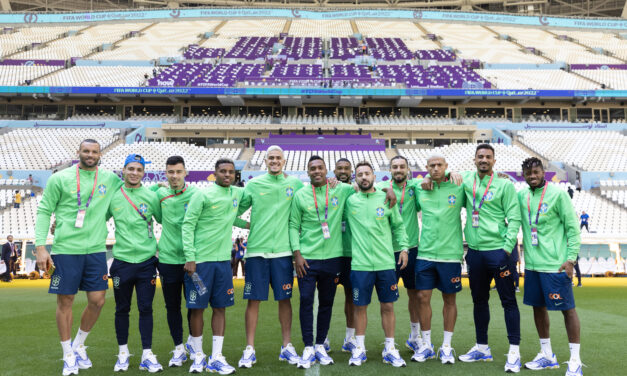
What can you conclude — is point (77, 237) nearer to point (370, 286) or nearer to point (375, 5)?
point (370, 286)

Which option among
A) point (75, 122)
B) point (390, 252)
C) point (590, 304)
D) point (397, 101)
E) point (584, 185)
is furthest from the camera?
point (397, 101)

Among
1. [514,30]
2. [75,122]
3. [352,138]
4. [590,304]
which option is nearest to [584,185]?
[352,138]

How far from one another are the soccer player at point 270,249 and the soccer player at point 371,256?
2.32 ft

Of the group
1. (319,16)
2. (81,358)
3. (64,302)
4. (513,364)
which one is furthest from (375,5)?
(81,358)

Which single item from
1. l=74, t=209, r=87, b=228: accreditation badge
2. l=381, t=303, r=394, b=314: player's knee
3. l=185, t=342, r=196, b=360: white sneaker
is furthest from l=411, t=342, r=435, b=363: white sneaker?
l=74, t=209, r=87, b=228: accreditation badge

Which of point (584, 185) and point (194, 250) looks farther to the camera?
point (584, 185)

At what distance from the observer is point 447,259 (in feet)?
16.2

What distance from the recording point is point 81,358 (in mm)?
4684

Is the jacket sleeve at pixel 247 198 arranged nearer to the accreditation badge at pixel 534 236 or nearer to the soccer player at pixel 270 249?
the soccer player at pixel 270 249

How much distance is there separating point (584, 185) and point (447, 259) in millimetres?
23488

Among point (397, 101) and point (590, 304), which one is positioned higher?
point (397, 101)

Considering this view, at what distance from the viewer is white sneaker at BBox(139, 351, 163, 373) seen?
4.44 m

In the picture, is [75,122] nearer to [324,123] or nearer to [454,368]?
[324,123]

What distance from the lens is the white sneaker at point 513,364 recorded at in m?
4.37
